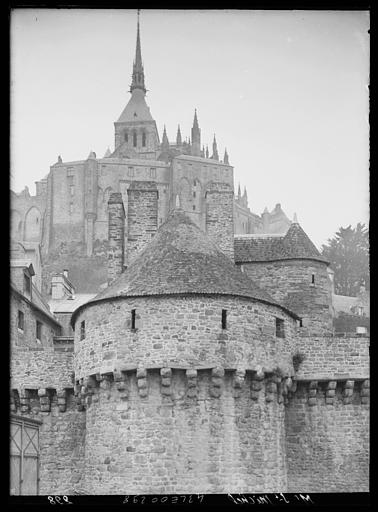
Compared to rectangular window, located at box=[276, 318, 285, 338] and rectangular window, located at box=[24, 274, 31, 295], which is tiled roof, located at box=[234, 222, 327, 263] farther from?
rectangular window, located at box=[24, 274, 31, 295]

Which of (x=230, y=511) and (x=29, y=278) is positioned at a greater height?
(x=29, y=278)

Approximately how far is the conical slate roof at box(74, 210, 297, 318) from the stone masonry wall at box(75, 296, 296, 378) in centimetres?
23

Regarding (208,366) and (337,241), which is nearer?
(208,366)

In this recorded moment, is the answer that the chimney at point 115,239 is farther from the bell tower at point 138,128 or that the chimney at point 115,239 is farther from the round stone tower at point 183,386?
the bell tower at point 138,128

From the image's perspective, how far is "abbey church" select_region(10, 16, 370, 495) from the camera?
80.3ft

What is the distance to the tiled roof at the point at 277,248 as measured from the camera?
104ft

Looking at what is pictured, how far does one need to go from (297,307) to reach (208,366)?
6968 mm

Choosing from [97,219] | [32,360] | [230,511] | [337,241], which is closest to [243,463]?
[230,511]

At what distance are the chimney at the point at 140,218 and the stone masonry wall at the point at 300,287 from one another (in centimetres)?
339

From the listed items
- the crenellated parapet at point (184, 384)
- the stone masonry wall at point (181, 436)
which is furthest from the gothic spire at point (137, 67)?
the stone masonry wall at point (181, 436)

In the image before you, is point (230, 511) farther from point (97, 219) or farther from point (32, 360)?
point (97, 219)

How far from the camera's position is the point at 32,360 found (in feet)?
94.8

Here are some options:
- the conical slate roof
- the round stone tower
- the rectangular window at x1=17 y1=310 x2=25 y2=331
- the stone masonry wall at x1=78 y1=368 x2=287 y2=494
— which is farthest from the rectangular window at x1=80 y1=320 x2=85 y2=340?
the rectangular window at x1=17 y1=310 x2=25 y2=331

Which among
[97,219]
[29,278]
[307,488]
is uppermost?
[97,219]
